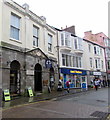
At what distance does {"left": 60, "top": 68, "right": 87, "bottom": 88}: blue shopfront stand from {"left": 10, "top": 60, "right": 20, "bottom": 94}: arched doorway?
825 cm

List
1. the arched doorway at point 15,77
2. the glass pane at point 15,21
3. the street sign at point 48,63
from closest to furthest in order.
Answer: the arched doorway at point 15,77 → the glass pane at point 15,21 → the street sign at point 48,63

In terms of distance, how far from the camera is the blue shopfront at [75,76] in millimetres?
19953

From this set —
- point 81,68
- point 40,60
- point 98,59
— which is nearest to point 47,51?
point 40,60

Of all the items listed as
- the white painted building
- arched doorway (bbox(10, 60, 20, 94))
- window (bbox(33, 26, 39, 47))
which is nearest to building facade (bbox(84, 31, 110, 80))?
the white painted building

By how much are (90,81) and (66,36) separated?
10812mm

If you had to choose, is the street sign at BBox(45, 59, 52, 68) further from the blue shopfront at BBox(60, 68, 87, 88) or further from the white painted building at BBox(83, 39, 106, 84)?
the white painted building at BBox(83, 39, 106, 84)

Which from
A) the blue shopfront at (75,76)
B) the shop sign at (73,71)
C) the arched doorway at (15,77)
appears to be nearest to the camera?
the arched doorway at (15,77)

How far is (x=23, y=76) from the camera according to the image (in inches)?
497

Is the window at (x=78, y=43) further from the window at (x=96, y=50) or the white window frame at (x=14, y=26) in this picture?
the white window frame at (x=14, y=26)

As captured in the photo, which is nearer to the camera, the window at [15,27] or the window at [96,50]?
the window at [15,27]

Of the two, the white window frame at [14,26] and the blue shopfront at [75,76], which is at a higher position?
the white window frame at [14,26]

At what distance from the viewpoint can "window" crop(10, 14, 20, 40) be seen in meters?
12.4

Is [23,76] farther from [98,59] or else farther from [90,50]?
[98,59]

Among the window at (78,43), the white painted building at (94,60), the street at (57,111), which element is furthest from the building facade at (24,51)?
the white painted building at (94,60)
